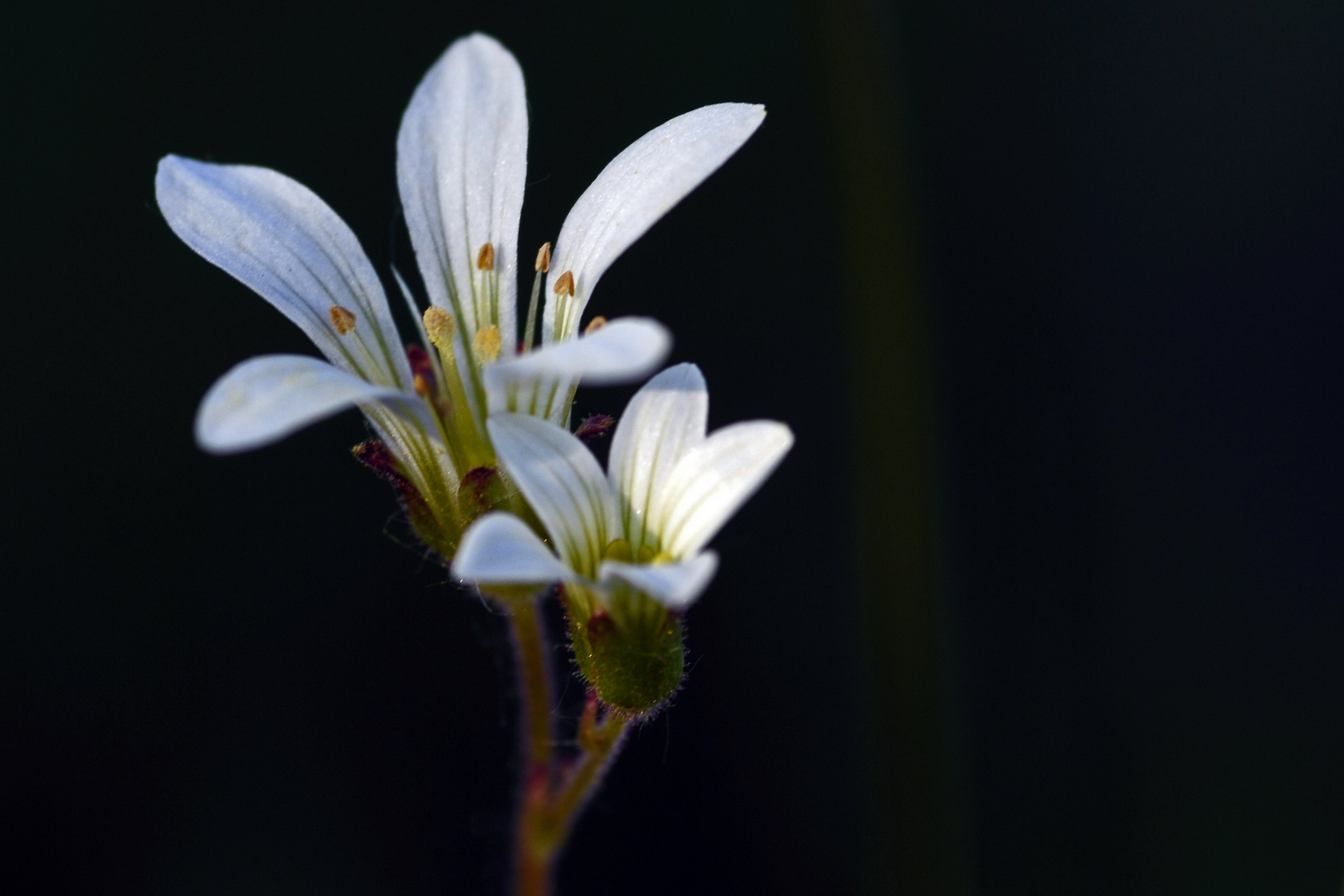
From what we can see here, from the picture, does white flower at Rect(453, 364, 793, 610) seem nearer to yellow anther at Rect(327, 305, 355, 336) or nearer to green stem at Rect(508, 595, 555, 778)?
green stem at Rect(508, 595, 555, 778)

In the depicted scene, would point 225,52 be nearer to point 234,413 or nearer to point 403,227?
point 403,227

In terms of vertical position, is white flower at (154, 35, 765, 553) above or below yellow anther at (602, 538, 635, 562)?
above

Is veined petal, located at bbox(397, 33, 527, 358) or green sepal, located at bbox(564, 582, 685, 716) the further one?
veined petal, located at bbox(397, 33, 527, 358)

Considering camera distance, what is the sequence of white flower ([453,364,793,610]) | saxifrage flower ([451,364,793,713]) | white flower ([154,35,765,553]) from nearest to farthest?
white flower ([453,364,793,610]) < saxifrage flower ([451,364,793,713]) < white flower ([154,35,765,553])

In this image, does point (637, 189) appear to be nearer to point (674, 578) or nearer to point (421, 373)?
point (421, 373)

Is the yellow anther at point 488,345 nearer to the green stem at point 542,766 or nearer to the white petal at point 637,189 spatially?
the white petal at point 637,189

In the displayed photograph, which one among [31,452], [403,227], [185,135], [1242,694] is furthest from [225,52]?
[1242,694]

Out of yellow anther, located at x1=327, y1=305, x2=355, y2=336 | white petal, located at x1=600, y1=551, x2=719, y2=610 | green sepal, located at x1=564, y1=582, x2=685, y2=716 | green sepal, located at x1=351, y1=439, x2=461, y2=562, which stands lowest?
green sepal, located at x1=564, y1=582, x2=685, y2=716

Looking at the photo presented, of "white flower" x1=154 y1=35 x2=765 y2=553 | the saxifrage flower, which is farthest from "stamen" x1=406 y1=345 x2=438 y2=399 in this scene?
the saxifrage flower
